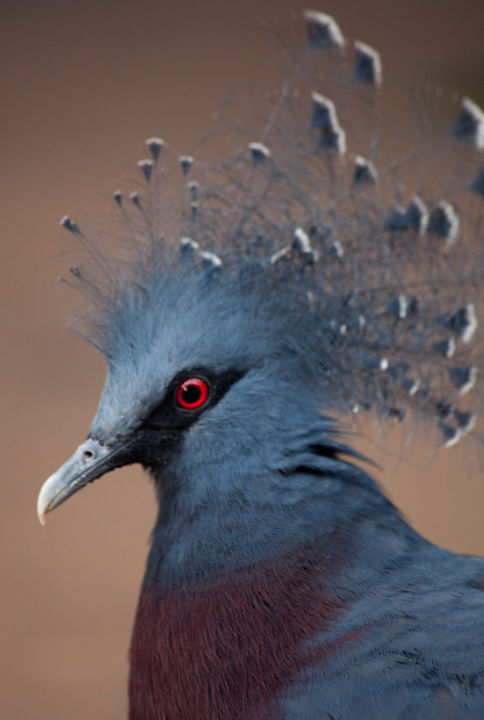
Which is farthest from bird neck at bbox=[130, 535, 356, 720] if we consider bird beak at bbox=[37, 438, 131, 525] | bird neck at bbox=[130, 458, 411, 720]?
bird beak at bbox=[37, 438, 131, 525]

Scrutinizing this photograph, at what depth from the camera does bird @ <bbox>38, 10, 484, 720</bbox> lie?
1396 millimetres

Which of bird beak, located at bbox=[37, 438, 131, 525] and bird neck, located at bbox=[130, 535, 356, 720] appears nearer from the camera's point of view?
bird neck, located at bbox=[130, 535, 356, 720]

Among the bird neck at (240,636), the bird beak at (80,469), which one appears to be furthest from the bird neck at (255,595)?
the bird beak at (80,469)

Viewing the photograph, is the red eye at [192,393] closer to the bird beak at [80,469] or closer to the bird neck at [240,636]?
the bird beak at [80,469]

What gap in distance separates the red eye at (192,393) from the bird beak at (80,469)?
0.38 feet

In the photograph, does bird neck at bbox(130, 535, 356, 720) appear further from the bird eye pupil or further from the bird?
the bird eye pupil

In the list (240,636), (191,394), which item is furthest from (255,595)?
(191,394)

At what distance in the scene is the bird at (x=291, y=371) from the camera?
4.58 feet

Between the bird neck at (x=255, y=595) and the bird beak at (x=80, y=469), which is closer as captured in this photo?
the bird neck at (x=255, y=595)

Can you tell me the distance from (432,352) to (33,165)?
10.9 feet

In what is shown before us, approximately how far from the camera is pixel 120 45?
4.58m

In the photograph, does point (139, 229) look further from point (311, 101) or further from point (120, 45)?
point (120, 45)

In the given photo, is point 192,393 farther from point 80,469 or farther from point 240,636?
point 240,636

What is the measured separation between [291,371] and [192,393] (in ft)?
0.55
